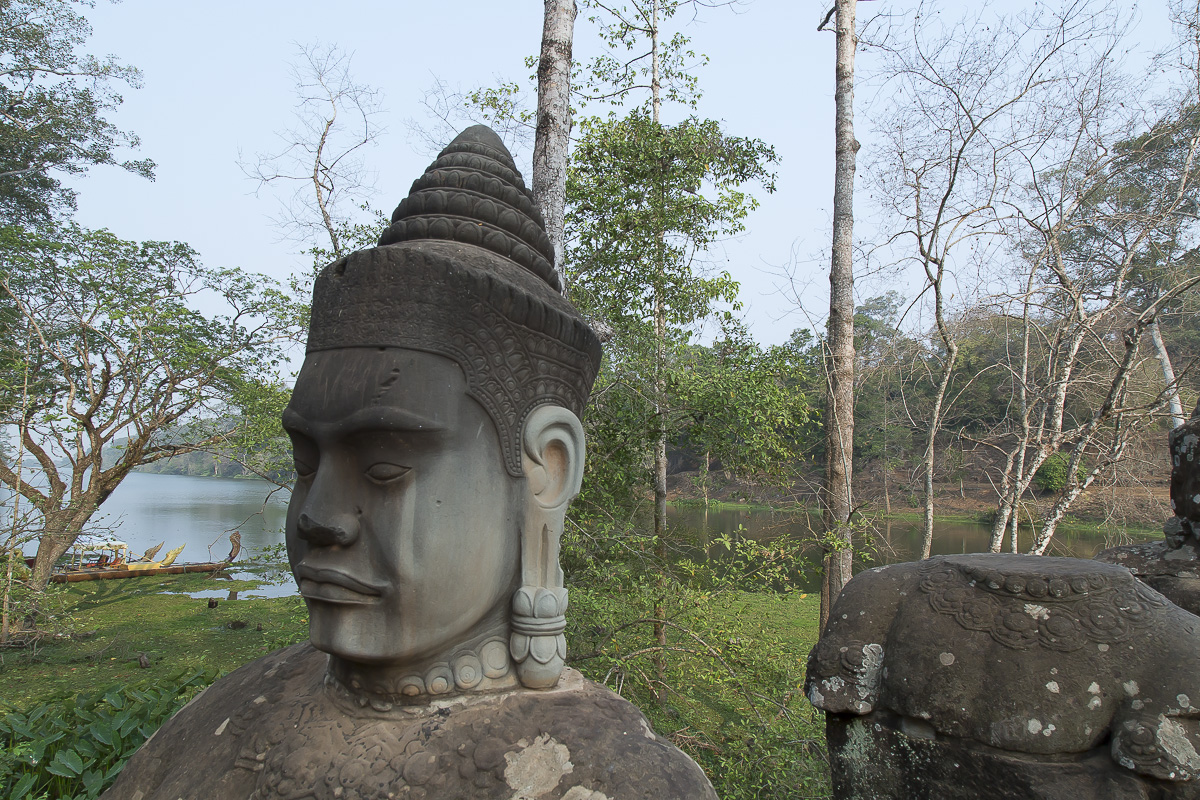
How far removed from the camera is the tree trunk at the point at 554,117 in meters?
3.92

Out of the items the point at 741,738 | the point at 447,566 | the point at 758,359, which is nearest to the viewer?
the point at 447,566

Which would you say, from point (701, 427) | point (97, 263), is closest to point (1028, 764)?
point (701, 427)

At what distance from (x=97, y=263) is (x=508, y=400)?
10868 mm

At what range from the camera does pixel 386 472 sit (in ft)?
5.24

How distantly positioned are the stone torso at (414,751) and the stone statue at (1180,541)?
9.47ft

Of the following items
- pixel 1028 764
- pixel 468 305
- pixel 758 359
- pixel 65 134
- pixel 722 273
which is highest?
pixel 65 134

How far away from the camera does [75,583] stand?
12.7 m

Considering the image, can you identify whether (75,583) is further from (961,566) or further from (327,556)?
(961,566)

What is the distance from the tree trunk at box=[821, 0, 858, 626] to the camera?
5719mm

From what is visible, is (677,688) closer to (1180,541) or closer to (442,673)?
(1180,541)

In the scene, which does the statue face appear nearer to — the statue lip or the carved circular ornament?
the statue lip

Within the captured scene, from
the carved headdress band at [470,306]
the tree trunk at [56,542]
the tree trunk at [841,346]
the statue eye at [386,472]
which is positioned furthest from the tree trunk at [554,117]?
the tree trunk at [56,542]

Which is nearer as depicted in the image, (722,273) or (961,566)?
(961,566)

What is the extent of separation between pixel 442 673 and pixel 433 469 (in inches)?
21.0
